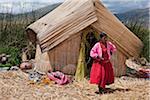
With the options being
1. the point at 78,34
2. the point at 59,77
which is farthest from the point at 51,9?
the point at 59,77

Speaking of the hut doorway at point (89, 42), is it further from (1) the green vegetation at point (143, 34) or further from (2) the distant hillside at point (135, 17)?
(2) the distant hillside at point (135, 17)

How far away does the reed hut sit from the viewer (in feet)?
37.7

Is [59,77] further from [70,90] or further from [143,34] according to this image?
[143,34]

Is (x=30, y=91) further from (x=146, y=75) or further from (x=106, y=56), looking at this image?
(x=146, y=75)

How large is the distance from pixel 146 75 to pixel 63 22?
8.66 ft

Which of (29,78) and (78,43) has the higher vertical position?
(78,43)

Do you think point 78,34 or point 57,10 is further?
point 57,10

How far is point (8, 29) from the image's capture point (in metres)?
16.4

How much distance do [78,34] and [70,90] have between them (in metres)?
1.88

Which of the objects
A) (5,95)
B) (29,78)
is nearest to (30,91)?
(5,95)

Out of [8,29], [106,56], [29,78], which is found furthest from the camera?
[8,29]

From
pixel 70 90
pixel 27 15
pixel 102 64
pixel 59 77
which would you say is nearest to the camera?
pixel 102 64

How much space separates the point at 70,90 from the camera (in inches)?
405

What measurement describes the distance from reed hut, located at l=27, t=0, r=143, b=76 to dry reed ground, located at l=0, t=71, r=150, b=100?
755 mm
